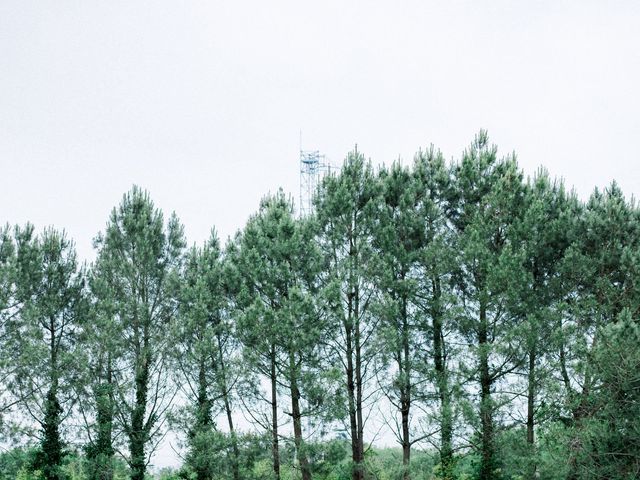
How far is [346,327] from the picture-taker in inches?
820

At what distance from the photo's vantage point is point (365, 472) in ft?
66.1


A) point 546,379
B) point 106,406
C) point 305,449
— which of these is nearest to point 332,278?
point 305,449

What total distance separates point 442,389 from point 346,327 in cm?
341

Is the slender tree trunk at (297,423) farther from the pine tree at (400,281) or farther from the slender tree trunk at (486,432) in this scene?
the slender tree trunk at (486,432)

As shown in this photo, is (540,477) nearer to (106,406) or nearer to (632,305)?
(632,305)

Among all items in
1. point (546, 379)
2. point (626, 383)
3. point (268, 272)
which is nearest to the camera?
point (626, 383)

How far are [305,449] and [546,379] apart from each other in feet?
23.8

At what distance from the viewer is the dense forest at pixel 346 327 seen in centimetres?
1966

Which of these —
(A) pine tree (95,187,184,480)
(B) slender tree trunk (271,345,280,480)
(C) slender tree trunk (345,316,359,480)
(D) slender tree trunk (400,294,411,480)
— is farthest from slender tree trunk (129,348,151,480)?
(D) slender tree trunk (400,294,411,480)

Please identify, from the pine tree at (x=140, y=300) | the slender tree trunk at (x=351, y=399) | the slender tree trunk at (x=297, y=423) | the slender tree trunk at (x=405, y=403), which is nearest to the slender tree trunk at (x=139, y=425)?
the pine tree at (x=140, y=300)

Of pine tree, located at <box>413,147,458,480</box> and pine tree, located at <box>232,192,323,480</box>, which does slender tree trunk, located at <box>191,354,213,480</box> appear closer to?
pine tree, located at <box>232,192,323,480</box>

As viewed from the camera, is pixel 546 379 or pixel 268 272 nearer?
pixel 546 379

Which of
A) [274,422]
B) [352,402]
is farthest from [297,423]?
[352,402]

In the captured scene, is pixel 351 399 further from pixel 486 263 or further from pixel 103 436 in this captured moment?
pixel 103 436
